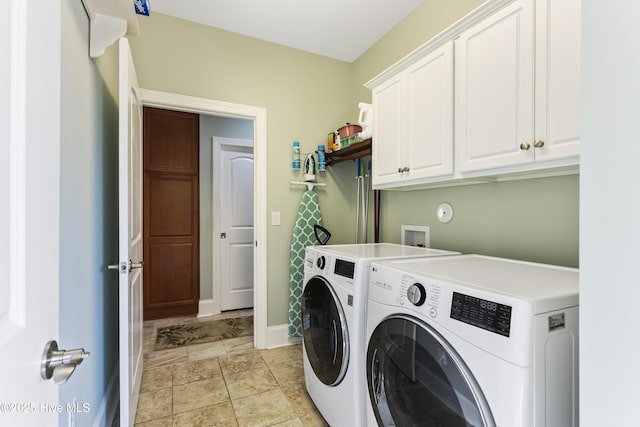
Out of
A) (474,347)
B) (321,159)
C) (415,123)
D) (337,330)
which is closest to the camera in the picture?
(474,347)

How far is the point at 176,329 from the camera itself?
298cm

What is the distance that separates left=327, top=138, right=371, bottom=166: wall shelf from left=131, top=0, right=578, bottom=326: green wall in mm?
188

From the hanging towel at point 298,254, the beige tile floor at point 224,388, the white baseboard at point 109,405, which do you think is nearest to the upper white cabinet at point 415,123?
the hanging towel at point 298,254

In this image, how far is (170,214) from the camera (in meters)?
3.30

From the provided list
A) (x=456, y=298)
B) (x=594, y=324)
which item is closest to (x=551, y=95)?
(x=456, y=298)

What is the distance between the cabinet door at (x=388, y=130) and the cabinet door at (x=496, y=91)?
411 millimetres

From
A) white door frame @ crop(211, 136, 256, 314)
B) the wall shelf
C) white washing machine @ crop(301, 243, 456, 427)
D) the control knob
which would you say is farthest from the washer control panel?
white door frame @ crop(211, 136, 256, 314)

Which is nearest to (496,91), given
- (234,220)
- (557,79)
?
(557,79)

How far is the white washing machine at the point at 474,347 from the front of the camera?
0.71 metres

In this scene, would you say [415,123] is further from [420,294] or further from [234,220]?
[234,220]

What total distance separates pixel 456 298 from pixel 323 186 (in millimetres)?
2031

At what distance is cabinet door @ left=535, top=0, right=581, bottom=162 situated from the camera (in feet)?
3.37

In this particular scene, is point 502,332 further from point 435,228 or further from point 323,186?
point 323,186

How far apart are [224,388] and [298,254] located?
1129mm
